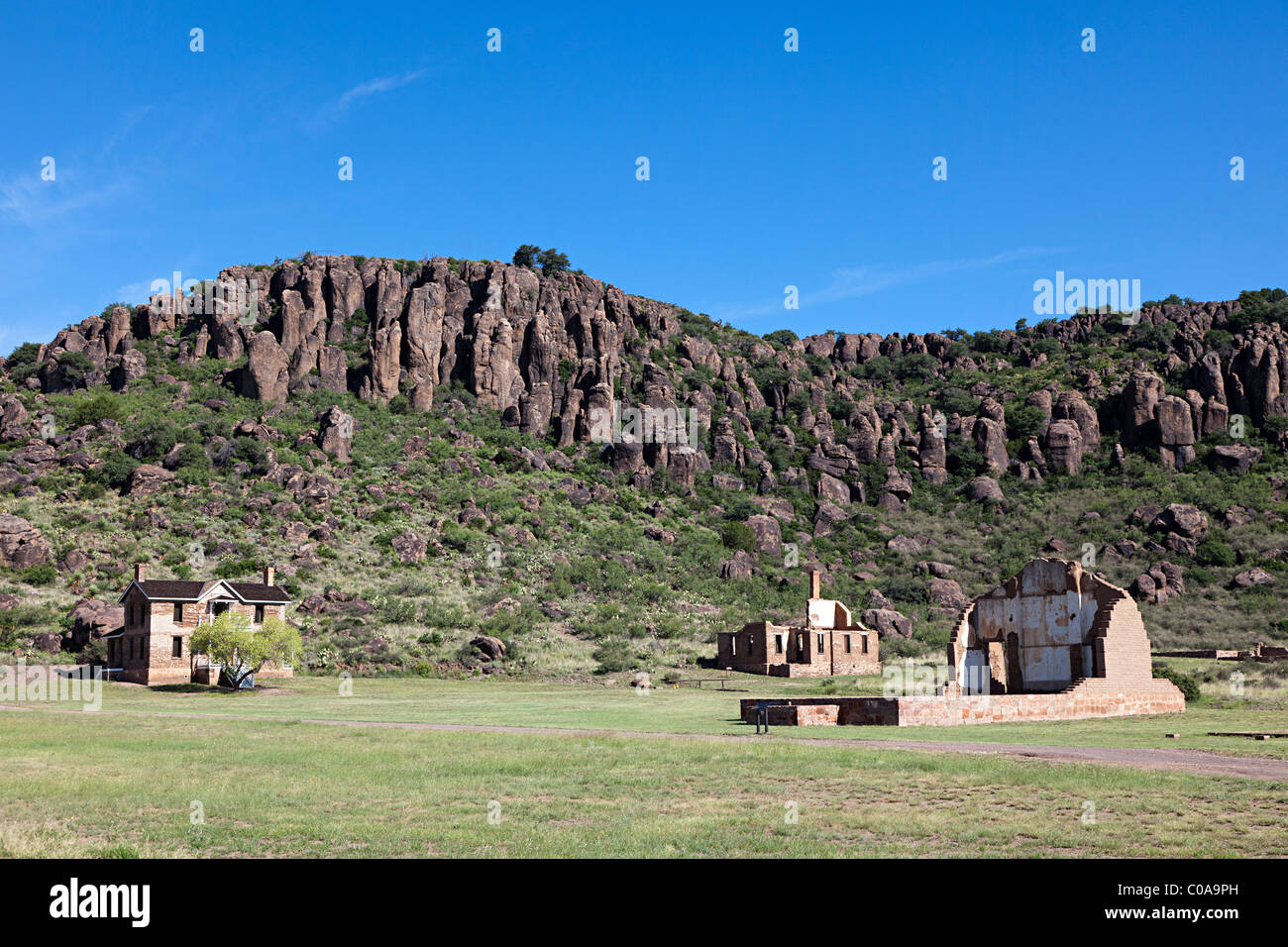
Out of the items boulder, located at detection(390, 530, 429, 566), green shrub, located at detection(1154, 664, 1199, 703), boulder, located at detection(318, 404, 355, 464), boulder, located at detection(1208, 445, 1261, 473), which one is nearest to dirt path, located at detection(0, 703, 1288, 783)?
green shrub, located at detection(1154, 664, 1199, 703)

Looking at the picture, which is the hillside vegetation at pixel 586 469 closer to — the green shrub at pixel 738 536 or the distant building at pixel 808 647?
the green shrub at pixel 738 536

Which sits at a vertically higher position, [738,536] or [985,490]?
[985,490]

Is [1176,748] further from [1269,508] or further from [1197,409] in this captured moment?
[1197,409]

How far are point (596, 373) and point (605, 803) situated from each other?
96620 millimetres

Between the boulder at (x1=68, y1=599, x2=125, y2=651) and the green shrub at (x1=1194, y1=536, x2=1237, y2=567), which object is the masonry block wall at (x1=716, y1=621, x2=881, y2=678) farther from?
the boulder at (x1=68, y1=599, x2=125, y2=651)

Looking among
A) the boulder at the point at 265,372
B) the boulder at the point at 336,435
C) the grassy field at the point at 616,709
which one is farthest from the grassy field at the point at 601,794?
the boulder at the point at 265,372

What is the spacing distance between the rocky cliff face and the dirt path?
74.1 meters

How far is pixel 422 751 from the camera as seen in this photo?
24.2 metres

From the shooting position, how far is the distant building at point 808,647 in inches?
2589

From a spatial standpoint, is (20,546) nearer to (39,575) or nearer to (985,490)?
(39,575)

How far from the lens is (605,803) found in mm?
16828

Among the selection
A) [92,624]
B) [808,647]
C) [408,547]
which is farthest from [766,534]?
[92,624]

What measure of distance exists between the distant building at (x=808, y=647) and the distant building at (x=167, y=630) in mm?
26932

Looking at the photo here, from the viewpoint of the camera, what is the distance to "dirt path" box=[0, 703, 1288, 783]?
780 inches
